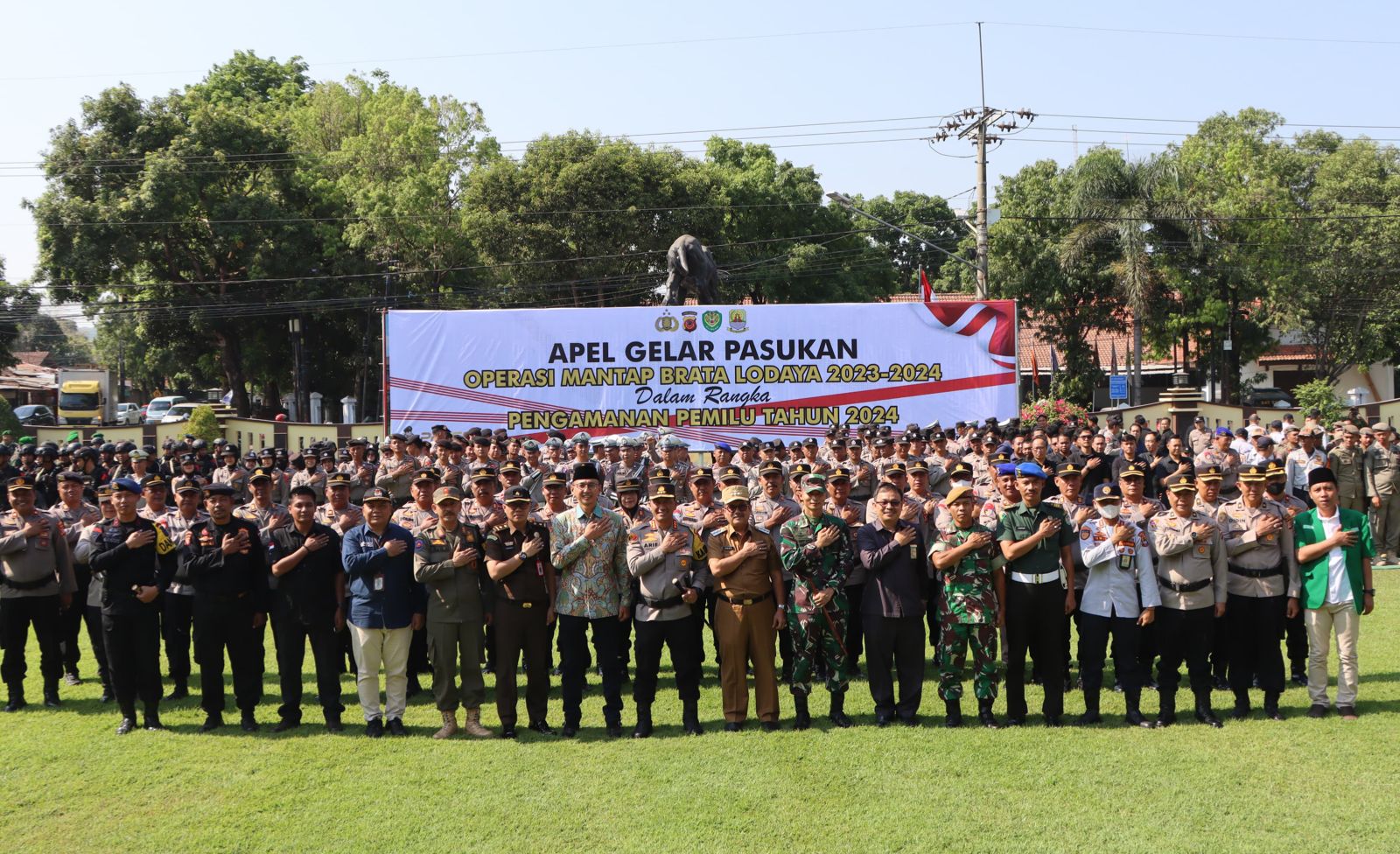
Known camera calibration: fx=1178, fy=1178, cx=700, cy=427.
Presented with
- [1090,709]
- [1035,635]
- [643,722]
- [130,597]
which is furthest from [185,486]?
[1090,709]

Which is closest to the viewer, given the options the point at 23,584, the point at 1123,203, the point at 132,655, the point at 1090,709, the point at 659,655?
the point at 1090,709

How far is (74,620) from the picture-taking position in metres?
9.86

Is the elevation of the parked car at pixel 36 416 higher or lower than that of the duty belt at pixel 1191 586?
higher

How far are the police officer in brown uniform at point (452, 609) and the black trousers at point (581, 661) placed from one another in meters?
0.57

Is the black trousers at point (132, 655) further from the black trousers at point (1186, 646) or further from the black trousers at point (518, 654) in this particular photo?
the black trousers at point (1186, 646)

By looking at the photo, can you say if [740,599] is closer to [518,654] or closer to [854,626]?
[854,626]

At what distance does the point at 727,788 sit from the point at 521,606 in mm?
2072

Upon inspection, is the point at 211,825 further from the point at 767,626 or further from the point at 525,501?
the point at 767,626

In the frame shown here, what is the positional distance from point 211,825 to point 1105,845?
4.61 metres

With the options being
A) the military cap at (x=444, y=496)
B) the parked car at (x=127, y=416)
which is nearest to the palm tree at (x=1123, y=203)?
the military cap at (x=444, y=496)

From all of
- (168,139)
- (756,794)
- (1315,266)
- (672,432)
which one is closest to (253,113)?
(168,139)

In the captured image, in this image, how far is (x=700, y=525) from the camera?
8.53 meters

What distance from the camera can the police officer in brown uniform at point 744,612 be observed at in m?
7.90

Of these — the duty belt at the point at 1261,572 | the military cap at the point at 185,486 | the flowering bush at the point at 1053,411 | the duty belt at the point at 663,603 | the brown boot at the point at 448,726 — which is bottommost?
the brown boot at the point at 448,726
